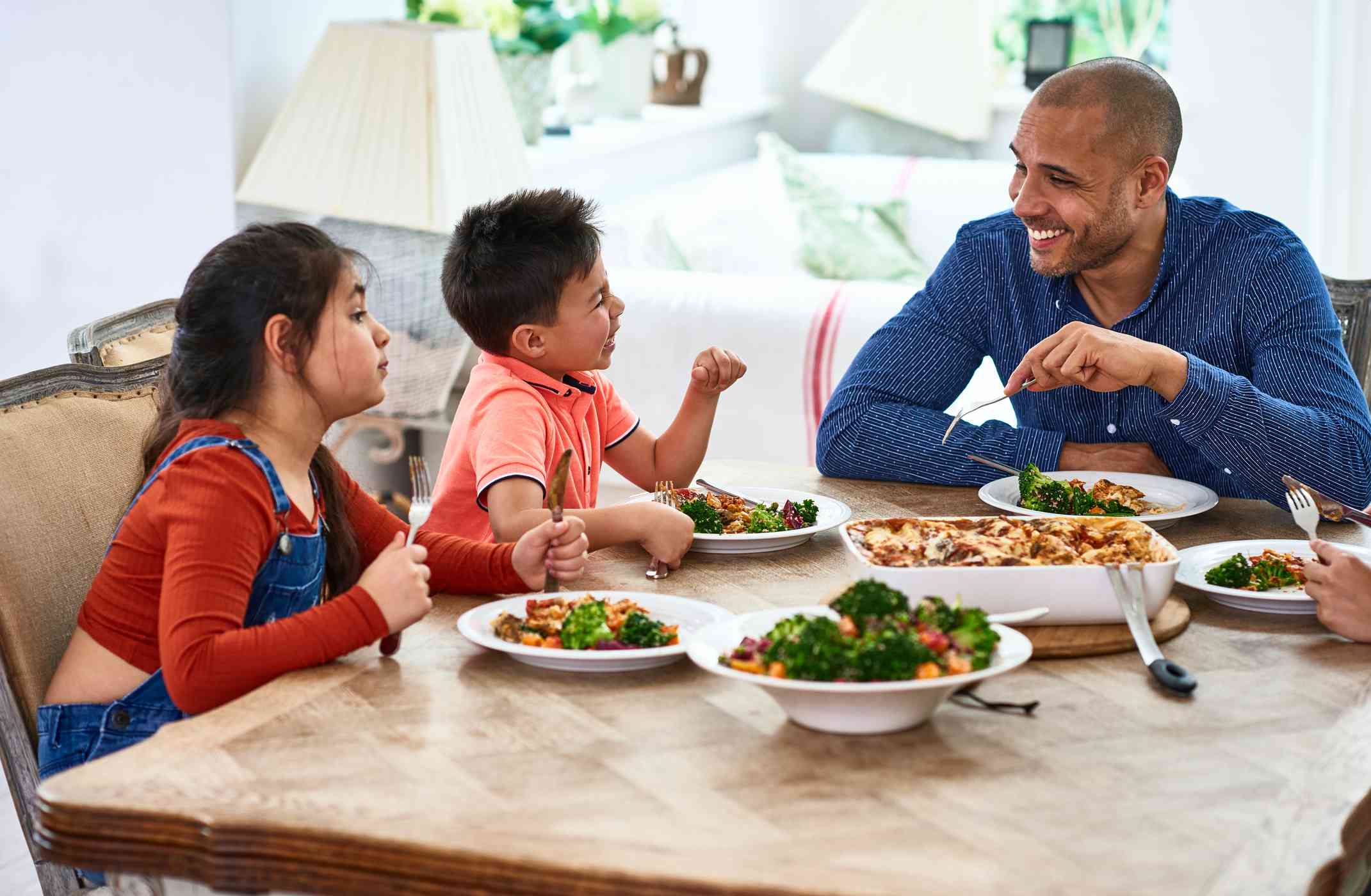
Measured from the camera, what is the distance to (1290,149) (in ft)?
16.9

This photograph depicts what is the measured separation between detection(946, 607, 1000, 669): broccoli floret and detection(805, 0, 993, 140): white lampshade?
489 centimetres

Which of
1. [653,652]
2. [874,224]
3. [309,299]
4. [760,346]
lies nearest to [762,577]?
[653,652]

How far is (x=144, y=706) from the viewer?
136 centimetres

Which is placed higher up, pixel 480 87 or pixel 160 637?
pixel 480 87

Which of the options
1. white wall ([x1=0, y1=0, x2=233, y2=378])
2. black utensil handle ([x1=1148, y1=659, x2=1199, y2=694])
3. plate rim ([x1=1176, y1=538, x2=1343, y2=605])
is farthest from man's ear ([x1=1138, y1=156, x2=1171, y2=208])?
white wall ([x1=0, y1=0, x2=233, y2=378])

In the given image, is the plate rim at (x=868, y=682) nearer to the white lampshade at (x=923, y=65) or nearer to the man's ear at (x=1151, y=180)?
the man's ear at (x=1151, y=180)

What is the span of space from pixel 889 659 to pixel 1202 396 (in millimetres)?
904

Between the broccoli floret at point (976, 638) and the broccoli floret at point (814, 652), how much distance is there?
92 mm

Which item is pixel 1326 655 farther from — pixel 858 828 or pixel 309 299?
pixel 309 299

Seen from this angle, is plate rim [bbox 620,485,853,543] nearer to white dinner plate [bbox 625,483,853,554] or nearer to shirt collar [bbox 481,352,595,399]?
white dinner plate [bbox 625,483,853,554]

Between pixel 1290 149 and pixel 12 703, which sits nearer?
pixel 12 703

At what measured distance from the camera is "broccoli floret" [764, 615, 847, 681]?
3.38ft

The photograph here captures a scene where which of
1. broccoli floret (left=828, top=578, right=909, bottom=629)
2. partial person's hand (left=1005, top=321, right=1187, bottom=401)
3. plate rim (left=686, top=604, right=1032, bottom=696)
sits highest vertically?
partial person's hand (left=1005, top=321, right=1187, bottom=401)

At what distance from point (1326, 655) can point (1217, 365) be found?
2.82ft
